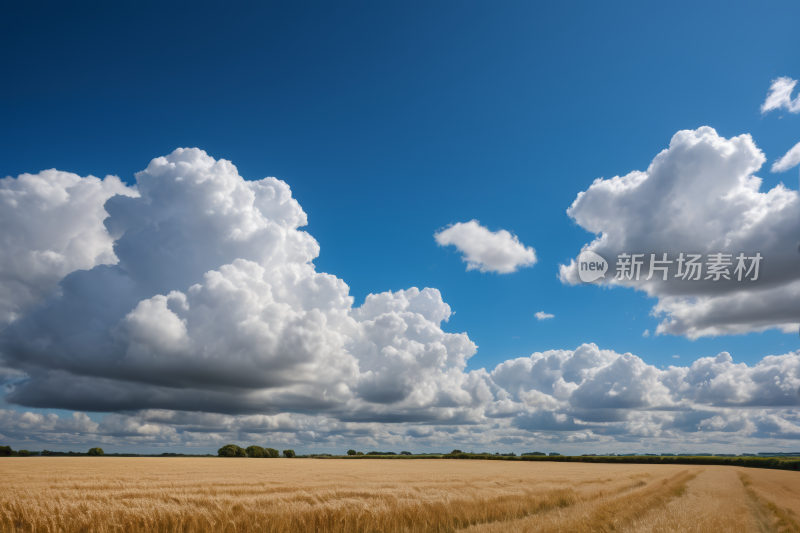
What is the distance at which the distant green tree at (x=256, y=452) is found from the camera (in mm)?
169875

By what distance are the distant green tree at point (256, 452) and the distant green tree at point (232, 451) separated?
2361 mm

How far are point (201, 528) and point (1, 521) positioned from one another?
28.0ft

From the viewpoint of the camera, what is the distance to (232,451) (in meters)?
170

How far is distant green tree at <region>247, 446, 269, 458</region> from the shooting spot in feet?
557

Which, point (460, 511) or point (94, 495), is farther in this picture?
point (94, 495)

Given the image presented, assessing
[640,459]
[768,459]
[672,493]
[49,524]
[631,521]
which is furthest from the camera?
[640,459]

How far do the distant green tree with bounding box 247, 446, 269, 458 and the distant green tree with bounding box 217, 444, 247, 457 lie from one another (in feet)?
7.75

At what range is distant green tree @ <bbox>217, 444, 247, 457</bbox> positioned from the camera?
169m

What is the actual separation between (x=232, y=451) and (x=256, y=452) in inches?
391

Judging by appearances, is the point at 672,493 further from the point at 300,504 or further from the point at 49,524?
the point at 49,524

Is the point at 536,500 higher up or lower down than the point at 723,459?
higher up

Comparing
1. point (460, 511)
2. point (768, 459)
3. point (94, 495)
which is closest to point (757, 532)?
point (460, 511)

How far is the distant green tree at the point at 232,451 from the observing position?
554 ft

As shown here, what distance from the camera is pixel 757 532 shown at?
19.0 metres
